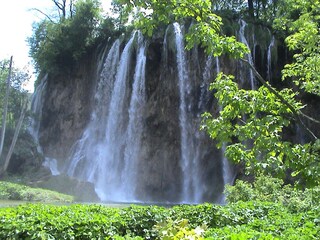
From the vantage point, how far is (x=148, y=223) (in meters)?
6.99

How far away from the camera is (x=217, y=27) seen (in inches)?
187

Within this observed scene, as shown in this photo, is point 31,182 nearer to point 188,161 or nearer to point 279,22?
point 188,161

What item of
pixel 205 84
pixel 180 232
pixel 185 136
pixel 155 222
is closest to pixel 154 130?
pixel 185 136

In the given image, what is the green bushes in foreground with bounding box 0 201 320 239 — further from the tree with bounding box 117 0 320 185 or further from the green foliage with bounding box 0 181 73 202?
the green foliage with bounding box 0 181 73 202

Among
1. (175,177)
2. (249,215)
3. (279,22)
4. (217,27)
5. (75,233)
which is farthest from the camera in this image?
(175,177)

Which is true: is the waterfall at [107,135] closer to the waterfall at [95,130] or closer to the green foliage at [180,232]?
the waterfall at [95,130]

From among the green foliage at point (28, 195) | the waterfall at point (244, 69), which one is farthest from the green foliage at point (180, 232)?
the waterfall at point (244, 69)

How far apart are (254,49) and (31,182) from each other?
17.6m

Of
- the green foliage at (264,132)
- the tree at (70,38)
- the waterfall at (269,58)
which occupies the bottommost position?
the green foliage at (264,132)

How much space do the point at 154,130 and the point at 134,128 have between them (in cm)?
142

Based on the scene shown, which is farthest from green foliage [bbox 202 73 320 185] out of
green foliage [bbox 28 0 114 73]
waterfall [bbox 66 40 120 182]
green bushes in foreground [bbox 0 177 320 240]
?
green foliage [bbox 28 0 114 73]

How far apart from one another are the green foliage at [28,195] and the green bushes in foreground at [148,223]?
A: 15893mm

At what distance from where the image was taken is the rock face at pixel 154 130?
26125 mm

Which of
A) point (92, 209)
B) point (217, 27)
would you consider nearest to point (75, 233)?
point (92, 209)
